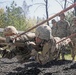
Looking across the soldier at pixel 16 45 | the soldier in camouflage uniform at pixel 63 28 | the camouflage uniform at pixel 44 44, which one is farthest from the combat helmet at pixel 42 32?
the soldier in camouflage uniform at pixel 63 28

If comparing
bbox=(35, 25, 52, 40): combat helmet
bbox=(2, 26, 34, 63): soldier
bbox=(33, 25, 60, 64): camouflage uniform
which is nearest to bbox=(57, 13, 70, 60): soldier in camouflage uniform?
bbox=(2, 26, 34, 63): soldier

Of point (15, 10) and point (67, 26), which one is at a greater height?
point (15, 10)

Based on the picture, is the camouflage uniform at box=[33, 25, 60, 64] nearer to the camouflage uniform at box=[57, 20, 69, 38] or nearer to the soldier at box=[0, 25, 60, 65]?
the soldier at box=[0, 25, 60, 65]

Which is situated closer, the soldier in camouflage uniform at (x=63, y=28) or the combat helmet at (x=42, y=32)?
the combat helmet at (x=42, y=32)

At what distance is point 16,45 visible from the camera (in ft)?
18.8

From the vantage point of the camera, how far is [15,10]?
3444 cm

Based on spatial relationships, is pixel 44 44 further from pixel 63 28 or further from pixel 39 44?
pixel 63 28

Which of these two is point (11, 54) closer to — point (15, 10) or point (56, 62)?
point (56, 62)

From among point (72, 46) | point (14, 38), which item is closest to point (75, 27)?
point (72, 46)

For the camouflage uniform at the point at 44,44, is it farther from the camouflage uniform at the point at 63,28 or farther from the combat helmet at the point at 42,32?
the camouflage uniform at the point at 63,28

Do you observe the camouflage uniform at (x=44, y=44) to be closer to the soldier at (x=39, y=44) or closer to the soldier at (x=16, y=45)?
the soldier at (x=39, y=44)

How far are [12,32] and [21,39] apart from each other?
0.80 feet

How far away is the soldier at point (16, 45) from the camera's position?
5701 millimetres

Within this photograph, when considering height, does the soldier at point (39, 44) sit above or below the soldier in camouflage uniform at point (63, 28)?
below
